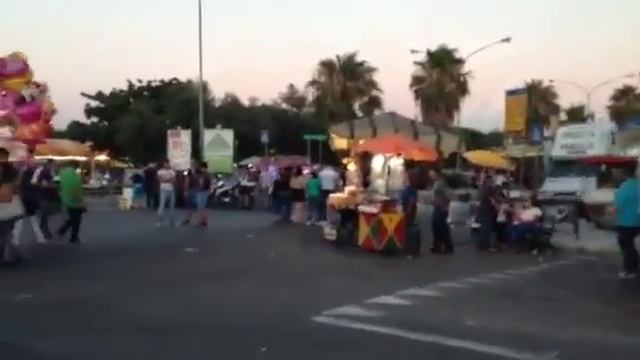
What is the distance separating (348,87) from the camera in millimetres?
81250

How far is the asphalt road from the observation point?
30.2 feet

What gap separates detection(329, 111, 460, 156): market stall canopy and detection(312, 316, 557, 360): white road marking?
12.4 m

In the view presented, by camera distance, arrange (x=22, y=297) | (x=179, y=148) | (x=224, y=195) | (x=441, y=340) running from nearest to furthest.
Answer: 1. (x=441, y=340)
2. (x=22, y=297)
3. (x=179, y=148)
4. (x=224, y=195)

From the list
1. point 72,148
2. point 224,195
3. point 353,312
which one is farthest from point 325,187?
point 72,148

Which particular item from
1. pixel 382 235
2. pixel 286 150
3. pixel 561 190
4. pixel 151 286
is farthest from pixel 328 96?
pixel 151 286

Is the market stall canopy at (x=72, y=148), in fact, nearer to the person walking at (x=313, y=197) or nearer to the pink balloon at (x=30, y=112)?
the pink balloon at (x=30, y=112)

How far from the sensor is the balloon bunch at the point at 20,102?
29922 millimetres

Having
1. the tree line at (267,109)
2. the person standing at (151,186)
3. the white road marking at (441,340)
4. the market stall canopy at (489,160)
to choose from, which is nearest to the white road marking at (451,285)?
the white road marking at (441,340)

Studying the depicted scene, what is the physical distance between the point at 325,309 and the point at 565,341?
2.80m

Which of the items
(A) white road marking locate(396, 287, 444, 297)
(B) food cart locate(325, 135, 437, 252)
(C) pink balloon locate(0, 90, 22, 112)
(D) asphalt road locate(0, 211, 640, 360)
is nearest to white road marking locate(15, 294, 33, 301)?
(D) asphalt road locate(0, 211, 640, 360)

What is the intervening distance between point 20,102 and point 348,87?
5221 cm

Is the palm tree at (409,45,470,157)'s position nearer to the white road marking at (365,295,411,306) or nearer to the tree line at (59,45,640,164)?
the tree line at (59,45,640,164)

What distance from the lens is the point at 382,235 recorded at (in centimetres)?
1958

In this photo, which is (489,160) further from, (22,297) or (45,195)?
(22,297)
